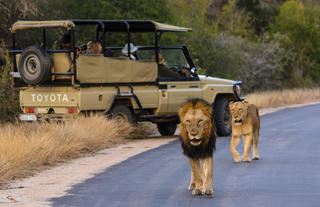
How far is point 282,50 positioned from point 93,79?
2793cm

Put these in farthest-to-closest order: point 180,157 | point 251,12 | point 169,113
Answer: point 251,12, point 169,113, point 180,157

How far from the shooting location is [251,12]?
172 feet

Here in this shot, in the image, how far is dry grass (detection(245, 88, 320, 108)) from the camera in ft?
105

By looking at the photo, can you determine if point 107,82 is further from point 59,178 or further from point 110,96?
point 59,178

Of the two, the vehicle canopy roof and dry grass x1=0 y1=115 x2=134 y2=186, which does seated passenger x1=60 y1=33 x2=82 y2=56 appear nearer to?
the vehicle canopy roof

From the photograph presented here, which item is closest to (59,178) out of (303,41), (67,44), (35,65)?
(35,65)

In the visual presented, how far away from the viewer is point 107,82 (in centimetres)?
1694

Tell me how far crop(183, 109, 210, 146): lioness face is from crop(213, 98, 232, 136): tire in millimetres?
9173

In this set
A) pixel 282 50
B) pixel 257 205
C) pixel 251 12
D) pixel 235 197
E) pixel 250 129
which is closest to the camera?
pixel 257 205

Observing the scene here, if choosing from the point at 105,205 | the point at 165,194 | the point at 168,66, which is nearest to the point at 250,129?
the point at 165,194

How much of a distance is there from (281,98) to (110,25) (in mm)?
17548

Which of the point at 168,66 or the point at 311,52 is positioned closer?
the point at 168,66

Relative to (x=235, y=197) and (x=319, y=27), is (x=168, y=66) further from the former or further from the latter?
(x=319, y=27)

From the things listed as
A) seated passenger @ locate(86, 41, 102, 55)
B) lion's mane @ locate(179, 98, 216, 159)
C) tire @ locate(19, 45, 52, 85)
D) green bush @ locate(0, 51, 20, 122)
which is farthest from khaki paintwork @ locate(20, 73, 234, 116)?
lion's mane @ locate(179, 98, 216, 159)
